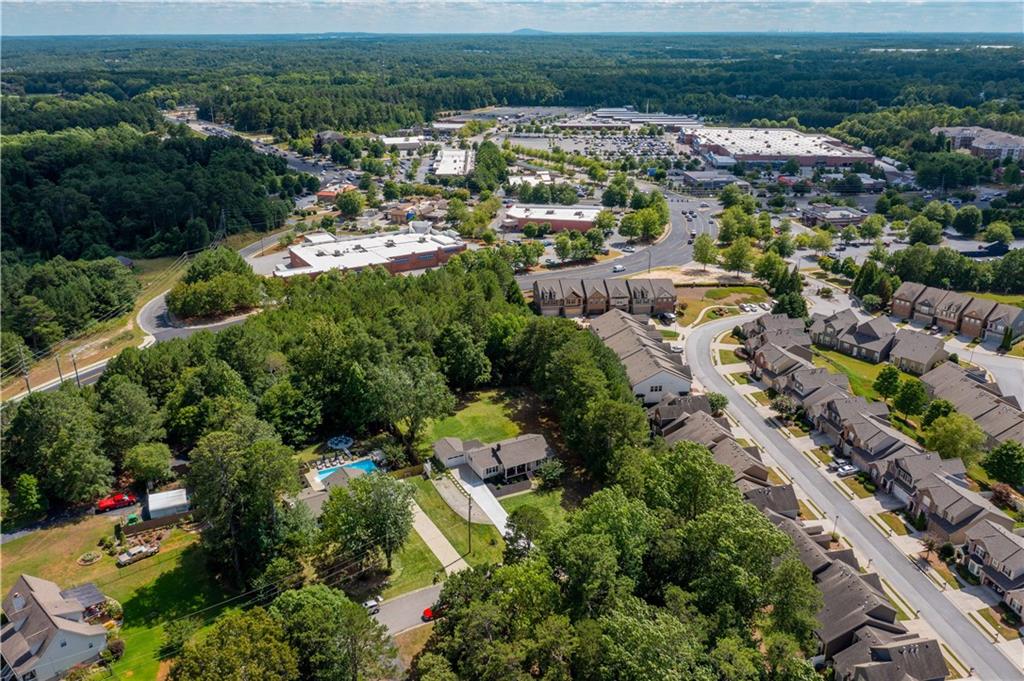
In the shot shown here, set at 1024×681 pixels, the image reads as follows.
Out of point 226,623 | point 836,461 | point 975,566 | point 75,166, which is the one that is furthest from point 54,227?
point 975,566

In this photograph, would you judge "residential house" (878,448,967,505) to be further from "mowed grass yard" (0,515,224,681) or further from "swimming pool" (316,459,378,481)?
"mowed grass yard" (0,515,224,681)

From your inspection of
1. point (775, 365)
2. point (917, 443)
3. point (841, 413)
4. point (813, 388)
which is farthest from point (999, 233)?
point (841, 413)

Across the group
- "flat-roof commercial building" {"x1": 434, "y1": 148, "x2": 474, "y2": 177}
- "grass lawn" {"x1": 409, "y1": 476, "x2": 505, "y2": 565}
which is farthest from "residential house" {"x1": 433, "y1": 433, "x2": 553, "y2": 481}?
"flat-roof commercial building" {"x1": 434, "y1": 148, "x2": 474, "y2": 177}

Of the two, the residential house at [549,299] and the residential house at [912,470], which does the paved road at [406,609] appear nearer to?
the residential house at [912,470]

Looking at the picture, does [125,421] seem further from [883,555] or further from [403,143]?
[403,143]

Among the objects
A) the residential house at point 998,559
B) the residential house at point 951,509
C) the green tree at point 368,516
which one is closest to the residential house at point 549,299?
the residential house at point 951,509
